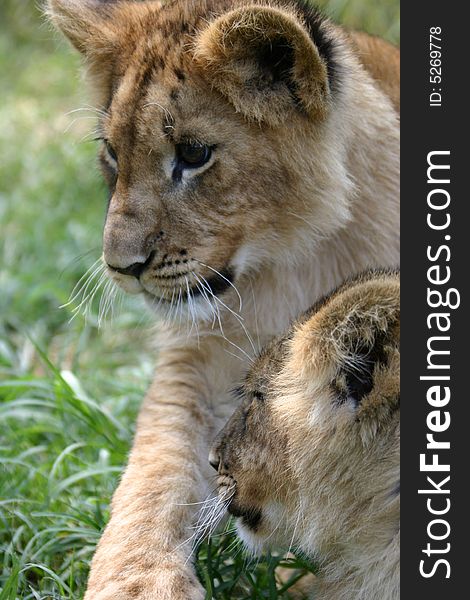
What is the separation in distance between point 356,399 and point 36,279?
12.0ft

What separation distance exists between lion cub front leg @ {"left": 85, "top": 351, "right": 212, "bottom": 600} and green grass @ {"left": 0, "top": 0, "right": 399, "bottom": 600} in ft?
0.47

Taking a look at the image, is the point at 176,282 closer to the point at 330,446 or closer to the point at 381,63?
the point at 330,446

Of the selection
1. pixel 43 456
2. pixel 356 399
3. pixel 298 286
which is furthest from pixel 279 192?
pixel 43 456

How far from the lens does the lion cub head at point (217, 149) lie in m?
4.08

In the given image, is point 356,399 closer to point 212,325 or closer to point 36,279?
point 212,325

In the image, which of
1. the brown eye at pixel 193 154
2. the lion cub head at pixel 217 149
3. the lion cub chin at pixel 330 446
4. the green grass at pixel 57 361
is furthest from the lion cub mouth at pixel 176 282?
the green grass at pixel 57 361

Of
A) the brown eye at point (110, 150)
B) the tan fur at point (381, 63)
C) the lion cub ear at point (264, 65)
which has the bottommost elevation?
the brown eye at point (110, 150)

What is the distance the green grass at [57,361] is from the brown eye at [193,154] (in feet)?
3.82

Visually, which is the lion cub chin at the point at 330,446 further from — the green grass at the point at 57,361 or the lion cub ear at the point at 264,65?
the lion cub ear at the point at 264,65

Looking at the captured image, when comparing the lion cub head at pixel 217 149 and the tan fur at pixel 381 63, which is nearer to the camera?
the lion cub head at pixel 217 149

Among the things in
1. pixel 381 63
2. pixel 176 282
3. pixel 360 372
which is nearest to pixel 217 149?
pixel 176 282

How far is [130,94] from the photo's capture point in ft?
14.1

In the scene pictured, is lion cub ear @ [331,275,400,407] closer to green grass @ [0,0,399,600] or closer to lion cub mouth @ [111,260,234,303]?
green grass @ [0,0,399,600]

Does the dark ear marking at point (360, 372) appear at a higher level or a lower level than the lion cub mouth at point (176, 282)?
lower
